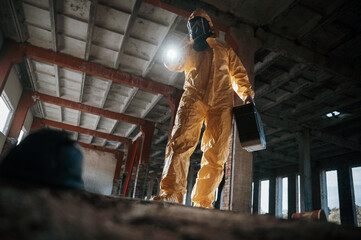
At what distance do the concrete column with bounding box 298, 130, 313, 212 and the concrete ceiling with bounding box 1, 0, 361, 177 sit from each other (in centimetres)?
41

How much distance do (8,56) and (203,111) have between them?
24.1 feet

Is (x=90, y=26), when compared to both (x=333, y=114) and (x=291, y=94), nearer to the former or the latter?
(x=291, y=94)

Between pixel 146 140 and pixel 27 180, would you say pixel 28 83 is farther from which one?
pixel 27 180

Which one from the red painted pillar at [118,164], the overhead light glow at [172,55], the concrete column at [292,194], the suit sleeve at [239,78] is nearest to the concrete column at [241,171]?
the suit sleeve at [239,78]

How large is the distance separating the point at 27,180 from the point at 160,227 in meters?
0.46

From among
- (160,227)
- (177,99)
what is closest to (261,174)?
(177,99)


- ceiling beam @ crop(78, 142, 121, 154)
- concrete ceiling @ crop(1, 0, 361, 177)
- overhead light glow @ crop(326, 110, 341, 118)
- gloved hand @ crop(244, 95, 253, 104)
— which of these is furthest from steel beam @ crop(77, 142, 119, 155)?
gloved hand @ crop(244, 95, 253, 104)

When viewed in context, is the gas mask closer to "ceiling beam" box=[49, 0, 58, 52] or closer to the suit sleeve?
→ the suit sleeve

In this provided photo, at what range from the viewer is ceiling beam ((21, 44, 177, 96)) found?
764 cm

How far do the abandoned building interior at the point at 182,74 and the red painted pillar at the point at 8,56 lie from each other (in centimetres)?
3

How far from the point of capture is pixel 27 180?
77 cm

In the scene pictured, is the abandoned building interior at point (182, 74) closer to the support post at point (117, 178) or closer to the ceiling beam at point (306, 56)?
the ceiling beam at point (306, 56)

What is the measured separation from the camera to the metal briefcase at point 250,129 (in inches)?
101

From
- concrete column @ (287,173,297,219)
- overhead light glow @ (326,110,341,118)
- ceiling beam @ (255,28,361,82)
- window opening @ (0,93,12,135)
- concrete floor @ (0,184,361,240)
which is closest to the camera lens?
concrete floor @ (0,184,361,240)
